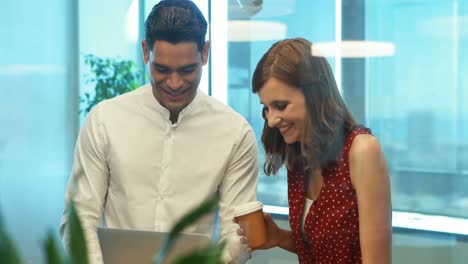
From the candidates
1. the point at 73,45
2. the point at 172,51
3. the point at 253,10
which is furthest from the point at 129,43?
the point at 172,51

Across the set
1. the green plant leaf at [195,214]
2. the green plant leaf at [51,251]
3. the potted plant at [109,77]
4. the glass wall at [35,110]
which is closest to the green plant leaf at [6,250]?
the green plant leaf at [51,251]

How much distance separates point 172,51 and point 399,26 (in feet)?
5.33

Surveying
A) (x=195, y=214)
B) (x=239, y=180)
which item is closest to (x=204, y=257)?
(x=195, y=214)

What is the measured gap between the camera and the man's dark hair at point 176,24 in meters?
2.00

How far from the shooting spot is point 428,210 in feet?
11.1

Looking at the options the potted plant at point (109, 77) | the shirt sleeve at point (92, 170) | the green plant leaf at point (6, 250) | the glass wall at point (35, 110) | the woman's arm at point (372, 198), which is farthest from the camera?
the potted plant at point (109, 77)

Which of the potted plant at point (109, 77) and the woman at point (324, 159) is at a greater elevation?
the potted plant at point (109, 77)

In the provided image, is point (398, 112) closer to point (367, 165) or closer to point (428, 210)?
point (428, 210)

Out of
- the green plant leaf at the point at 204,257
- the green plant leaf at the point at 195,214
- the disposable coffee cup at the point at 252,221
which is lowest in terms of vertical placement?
the disposable coffee cup at the point at 252,221

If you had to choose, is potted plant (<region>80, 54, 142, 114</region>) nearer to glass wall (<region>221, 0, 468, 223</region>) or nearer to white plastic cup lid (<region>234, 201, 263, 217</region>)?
glass wall (<region>221, 0, 468, 223</region>)

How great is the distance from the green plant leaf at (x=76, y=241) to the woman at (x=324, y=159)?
1.13 metres

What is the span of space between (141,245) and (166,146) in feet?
2.09

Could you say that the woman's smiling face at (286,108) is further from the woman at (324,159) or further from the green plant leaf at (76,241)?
the green plant leaf at (76,241)

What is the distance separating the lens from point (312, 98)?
180 cm
